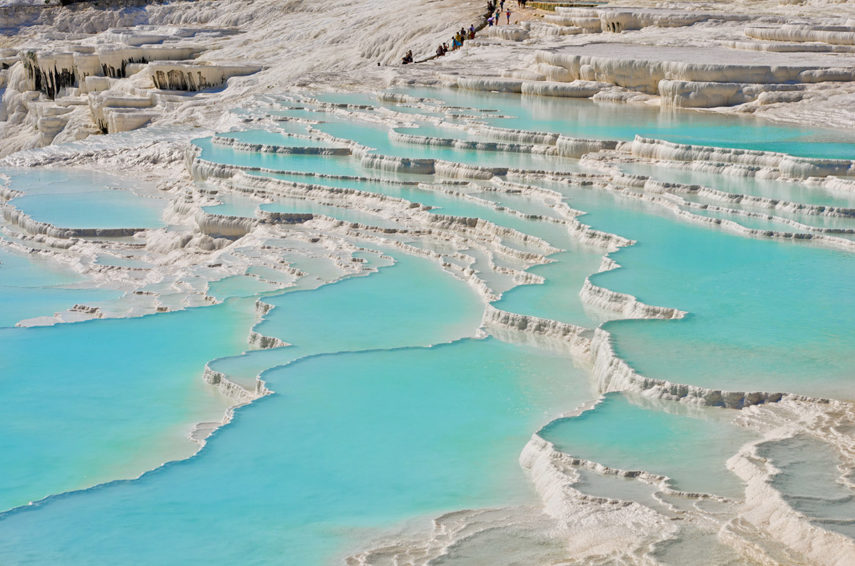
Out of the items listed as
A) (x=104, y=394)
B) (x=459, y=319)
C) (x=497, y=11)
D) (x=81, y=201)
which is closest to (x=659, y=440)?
(x=459, y=319)

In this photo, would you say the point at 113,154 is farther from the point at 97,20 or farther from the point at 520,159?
the point at 97,20

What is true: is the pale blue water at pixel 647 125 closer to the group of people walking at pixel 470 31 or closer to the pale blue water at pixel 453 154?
the pale blue water at pixel 453 154

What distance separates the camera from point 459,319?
6.04 metres

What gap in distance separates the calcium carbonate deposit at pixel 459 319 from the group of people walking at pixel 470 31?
7.75 ft

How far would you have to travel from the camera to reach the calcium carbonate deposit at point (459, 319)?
3.58 metres

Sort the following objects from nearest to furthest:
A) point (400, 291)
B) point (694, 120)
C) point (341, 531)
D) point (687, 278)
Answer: point (341, 531) → point (687, 278) → point (400, 291) → point (694, 120)

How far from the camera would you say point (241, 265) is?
7770 mm

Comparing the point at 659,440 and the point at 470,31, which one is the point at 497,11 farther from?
the point at 659,440

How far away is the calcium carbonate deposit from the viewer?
3.58 metres

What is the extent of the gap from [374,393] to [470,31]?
13.0 meters

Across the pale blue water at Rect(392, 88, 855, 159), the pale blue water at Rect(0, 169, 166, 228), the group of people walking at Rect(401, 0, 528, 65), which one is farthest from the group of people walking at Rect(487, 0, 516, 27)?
the pale blue water at Rect(0, 169, 166, 228)

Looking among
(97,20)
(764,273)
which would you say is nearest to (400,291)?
(764,273)

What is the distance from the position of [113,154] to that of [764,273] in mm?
8678

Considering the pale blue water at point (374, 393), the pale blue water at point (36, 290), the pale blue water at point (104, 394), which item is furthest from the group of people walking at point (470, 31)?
the pale blue water at point (104, 394)
